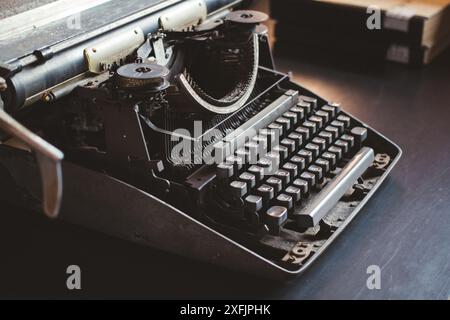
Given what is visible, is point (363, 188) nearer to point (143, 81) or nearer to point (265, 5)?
point (143, 81)

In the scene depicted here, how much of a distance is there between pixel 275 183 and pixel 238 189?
0.53 feet

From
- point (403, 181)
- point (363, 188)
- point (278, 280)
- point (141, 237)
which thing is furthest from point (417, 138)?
point (141, 237)

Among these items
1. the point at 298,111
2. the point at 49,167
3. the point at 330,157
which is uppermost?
the point at 49,167

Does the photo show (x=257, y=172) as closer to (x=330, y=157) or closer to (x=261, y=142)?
(x=261, y=142)

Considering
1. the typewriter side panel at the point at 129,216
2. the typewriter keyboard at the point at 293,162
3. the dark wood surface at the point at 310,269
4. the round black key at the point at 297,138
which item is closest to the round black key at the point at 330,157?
the typewriter keyboard at the point at 293,162

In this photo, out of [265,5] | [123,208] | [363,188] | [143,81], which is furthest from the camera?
[265,5]

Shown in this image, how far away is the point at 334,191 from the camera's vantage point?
95.5 inches

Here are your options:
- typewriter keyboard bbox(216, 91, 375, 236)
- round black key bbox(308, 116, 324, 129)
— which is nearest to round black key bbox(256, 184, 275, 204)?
typewriter keyboard bbox(216, 91, 375, 236)

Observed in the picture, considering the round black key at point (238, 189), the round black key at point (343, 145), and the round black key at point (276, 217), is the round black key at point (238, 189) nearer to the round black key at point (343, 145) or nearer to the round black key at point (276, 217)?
the round black key at point (276, 217)

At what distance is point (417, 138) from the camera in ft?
9.94

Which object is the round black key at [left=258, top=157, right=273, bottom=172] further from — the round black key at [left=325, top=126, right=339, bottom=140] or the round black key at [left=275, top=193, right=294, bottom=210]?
the round black key at [left=325, top=126, right=339, bottom=140]

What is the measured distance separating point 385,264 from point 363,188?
0.42m

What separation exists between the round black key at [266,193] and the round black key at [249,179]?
3 cm

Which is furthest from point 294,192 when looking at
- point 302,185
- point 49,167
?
point 49,167
